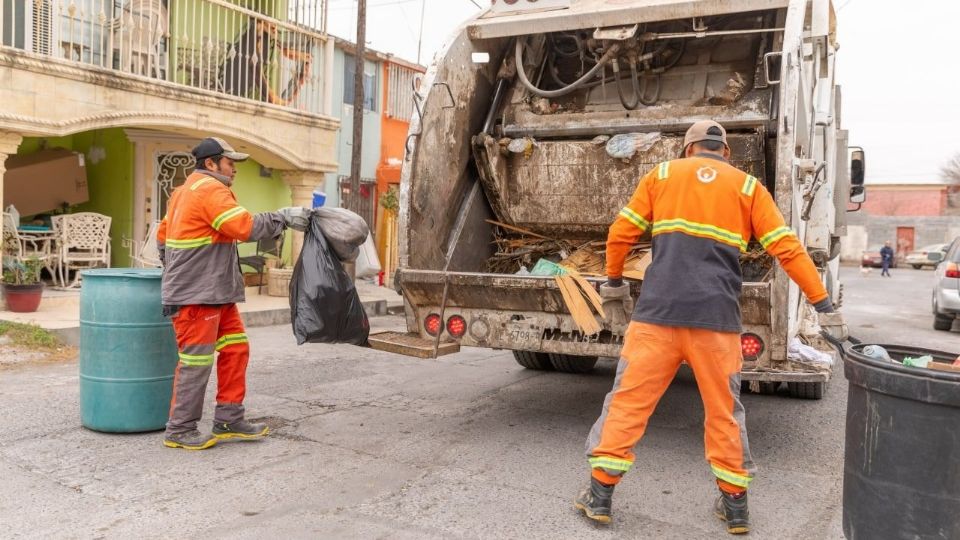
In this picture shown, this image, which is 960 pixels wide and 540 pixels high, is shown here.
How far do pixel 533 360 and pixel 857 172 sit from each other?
12.5 ft

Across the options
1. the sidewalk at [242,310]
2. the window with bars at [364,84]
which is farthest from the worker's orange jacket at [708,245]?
the window with bars at [364,84]

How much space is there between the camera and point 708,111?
5137 mm

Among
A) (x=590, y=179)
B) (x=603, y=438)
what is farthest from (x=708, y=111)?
(x=603, y=438)

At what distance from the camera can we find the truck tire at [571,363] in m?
6.47

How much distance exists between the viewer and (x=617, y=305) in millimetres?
4211

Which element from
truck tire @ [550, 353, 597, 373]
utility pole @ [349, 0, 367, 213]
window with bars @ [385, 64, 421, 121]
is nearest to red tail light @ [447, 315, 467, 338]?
truck tire @ [550, 353, 597, 373]

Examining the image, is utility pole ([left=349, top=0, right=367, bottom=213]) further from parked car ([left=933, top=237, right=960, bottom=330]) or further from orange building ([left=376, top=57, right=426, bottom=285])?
parked car ([left=933, top=237, right=960, bottom=330])

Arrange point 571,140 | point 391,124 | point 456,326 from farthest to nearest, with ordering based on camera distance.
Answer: point 391,124 → point 571,140 → point 456,326

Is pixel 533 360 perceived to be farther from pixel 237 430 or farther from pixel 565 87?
pixel 237 430

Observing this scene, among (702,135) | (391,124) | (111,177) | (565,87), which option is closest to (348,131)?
(391,124)

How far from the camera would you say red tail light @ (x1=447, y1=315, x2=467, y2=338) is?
4.66 meters

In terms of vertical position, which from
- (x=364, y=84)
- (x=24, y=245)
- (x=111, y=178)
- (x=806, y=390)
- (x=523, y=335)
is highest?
(x=364, y=84)

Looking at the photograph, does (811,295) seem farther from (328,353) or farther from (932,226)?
(932,226)

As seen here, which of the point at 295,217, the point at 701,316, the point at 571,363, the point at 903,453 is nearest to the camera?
the point at 903,453
